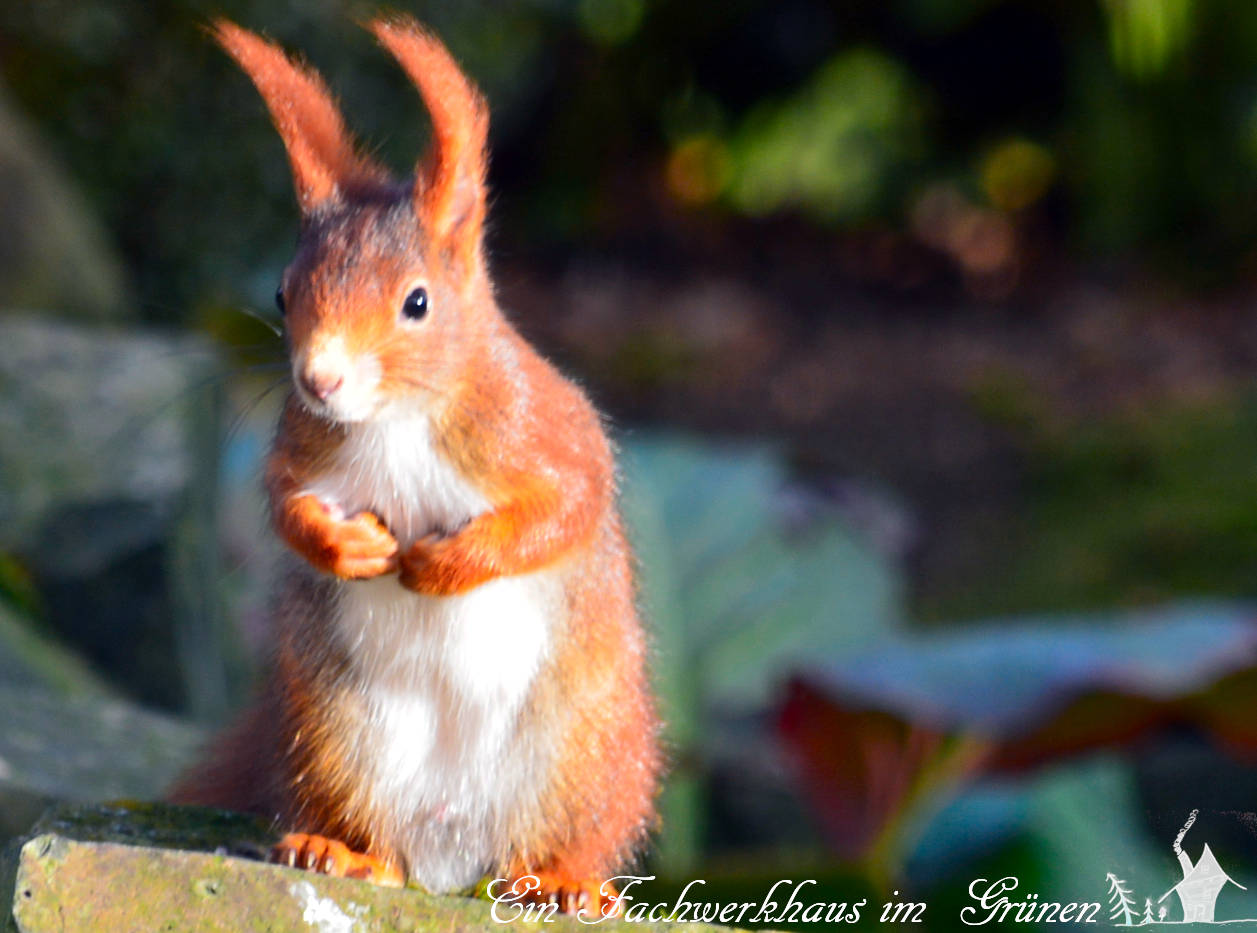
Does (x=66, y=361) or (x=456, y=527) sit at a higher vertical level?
(x=66, y=361)

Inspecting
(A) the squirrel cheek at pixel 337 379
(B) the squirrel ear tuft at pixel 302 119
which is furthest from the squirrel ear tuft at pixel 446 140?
(A) the squirrel cheek at pixel 337 379

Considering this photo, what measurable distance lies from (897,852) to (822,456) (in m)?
4.98

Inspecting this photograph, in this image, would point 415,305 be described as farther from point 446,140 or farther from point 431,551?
point 431,551

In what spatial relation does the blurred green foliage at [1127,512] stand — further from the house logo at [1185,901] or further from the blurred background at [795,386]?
the house logo at [1185,901]

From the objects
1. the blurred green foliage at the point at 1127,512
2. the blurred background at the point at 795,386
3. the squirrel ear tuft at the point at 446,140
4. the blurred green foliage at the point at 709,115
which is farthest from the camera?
the blurred green foliage at the point at 709,115

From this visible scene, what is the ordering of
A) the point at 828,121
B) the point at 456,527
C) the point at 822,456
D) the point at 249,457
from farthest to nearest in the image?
1. the point at 828,121
2. the point at 822,456
3. the point at 249,457
4. the point at 456,527

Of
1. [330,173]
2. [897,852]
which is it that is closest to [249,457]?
[897,852]

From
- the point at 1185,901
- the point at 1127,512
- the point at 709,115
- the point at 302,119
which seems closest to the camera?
the point at 302,119

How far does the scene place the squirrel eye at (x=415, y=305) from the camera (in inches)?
82.2

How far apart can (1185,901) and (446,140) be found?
2183 mm

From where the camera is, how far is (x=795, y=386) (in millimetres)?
9617

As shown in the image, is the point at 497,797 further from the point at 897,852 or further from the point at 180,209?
the point at 180,209

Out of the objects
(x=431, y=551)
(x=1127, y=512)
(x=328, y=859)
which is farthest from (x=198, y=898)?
(x=1127, y=512)

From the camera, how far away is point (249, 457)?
19.0 feet
